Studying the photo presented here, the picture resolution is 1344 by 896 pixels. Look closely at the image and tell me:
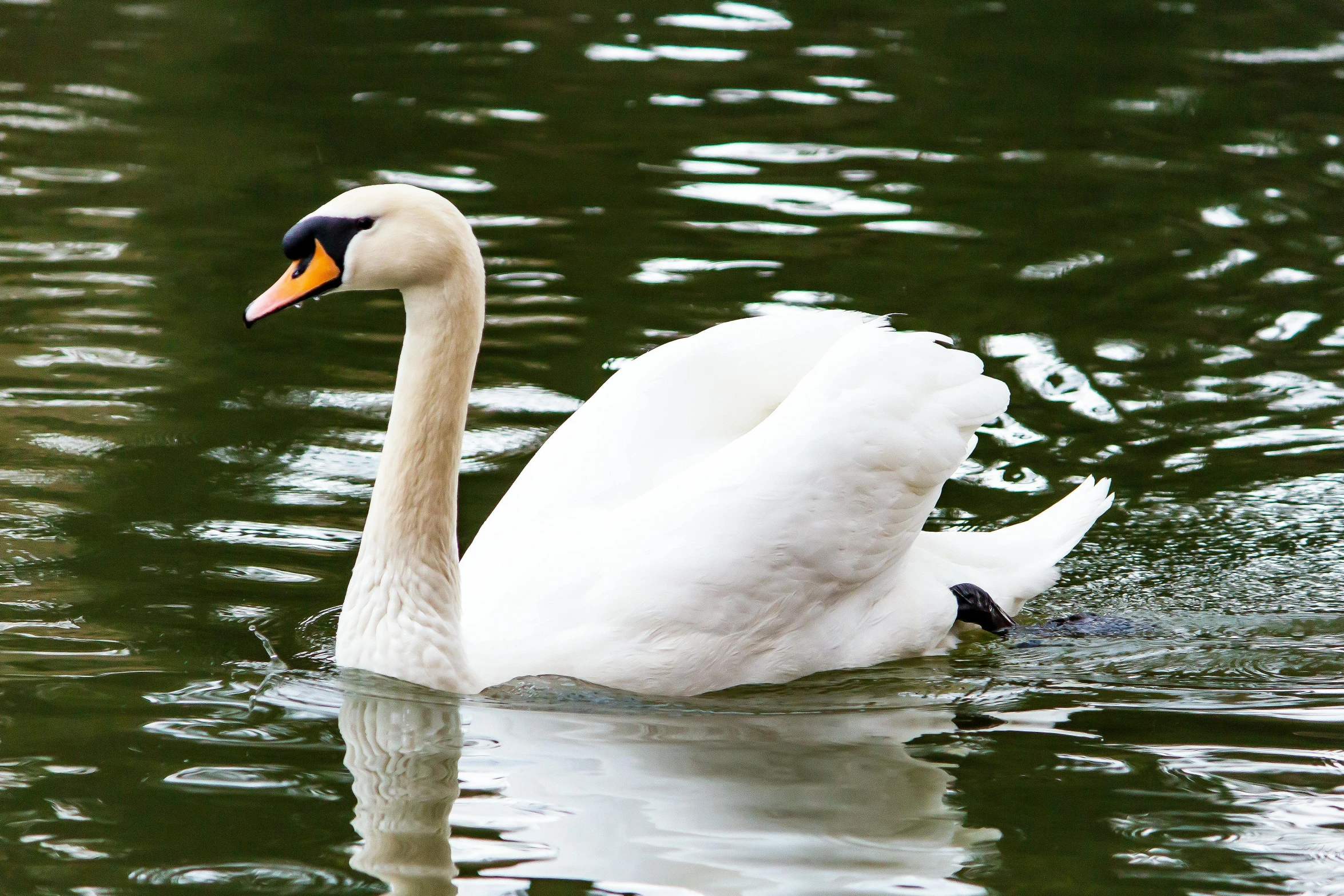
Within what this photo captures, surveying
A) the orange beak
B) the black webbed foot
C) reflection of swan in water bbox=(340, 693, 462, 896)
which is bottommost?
the black webbed foot

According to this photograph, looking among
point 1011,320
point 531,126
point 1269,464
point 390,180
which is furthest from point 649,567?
point 531,126

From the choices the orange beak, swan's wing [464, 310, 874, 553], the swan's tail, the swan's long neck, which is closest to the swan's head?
the orange beak

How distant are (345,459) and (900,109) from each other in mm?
6950

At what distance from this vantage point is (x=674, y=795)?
4844 mm

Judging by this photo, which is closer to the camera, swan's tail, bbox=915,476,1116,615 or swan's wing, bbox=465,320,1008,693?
swan's wing, bbox=465,320,1008,693

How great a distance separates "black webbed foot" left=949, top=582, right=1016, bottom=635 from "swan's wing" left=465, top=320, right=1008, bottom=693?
1.03ft

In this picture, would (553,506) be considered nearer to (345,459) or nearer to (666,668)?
(666,668)

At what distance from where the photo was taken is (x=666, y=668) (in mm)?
5434

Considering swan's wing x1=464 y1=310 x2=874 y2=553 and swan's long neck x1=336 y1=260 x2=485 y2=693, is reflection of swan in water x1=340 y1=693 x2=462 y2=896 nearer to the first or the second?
swan's long neck x1=336 y1=260 x2=485 y2=693

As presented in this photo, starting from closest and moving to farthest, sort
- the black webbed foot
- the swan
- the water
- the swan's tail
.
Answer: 1. the water
2. the swan
3. the black webbed foot
4. the swan's tail

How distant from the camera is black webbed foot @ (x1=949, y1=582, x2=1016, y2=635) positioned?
631 centimetres

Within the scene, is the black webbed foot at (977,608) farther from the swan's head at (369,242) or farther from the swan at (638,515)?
the swan's head at (369,242)

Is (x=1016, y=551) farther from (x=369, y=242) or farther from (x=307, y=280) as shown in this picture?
(x=307, y=280)

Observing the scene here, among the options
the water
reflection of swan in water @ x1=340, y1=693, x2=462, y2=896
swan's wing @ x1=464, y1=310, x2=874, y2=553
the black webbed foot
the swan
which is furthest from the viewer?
the black webbed foot
